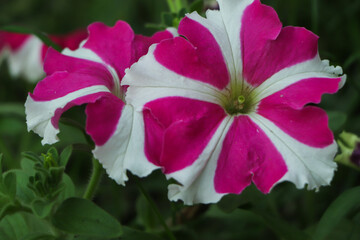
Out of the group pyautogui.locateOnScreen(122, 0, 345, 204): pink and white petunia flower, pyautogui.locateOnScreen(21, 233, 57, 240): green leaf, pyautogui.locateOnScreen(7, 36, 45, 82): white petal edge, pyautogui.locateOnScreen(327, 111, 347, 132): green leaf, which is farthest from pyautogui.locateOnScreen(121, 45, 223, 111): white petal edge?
pyautogui.locateOnScreen(7, 36, 45, 82): white petal edge

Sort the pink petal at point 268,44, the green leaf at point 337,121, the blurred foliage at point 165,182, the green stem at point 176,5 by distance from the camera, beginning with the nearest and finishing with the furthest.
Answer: the pink petal at point 268,44
the blurred foliage at point 165,182
the green leaf at point 337,121
the green stem at point 176,5

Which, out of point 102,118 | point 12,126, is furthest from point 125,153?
point 12,126

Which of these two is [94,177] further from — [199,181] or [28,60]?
[28,60]

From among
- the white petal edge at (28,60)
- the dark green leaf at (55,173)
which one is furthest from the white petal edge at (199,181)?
the white petal edge at (28,60)

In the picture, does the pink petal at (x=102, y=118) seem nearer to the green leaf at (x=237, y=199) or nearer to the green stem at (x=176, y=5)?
the green leaf at (x=237, y=199)

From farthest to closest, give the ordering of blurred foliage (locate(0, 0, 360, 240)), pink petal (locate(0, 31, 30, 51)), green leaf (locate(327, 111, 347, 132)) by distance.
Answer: pink petal (locate(0, 31, 30, 51))
green leaf (locate(327, 111, 347, 132))
blurred foliage (locate(0, 0, 360, 240))

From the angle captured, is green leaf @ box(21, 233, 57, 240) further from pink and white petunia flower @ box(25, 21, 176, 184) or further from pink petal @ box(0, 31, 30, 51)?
pink petal @ box(0, 31, 30, 51)
